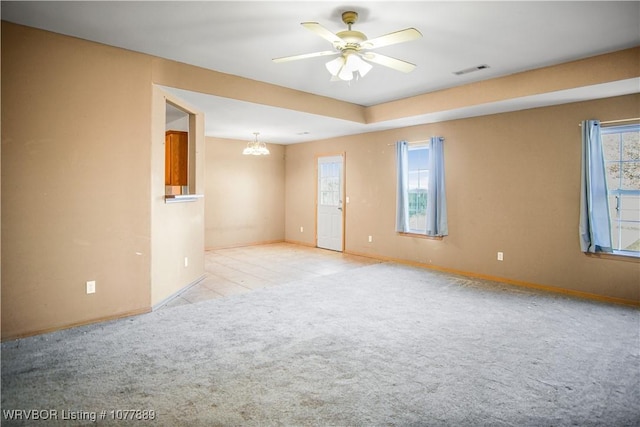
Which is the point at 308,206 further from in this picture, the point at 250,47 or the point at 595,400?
the point at 595,400

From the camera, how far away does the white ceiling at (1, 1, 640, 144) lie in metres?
2.90

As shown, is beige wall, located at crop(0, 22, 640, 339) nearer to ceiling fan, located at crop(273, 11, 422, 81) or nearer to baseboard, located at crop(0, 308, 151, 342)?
baseboard, located at crop(0, 308, 151, 342)

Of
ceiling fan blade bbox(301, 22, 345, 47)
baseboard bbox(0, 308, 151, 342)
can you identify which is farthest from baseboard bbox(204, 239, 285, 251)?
ceiling fan blade bbox(301, 22, 345, 47)

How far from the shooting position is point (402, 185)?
21.3ft

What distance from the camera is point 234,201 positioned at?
8266 millimetres

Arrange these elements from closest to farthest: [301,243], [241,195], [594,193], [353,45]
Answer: [353,45]
[594,193]
[241,195]
[301,243]

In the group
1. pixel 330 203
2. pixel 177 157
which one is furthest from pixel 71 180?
pixel 330 203

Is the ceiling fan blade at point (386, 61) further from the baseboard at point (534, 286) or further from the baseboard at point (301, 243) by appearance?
the baseboard at point (301, 243)

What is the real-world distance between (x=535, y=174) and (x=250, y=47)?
4.05 m

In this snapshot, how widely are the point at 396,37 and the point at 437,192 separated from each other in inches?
142

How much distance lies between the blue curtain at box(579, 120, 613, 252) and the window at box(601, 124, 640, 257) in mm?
156

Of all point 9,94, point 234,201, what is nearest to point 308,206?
point 234,201

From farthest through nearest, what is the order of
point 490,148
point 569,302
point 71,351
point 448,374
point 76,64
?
point 490,148, point 569,302, point 76,64, point 71,351, point 448,374

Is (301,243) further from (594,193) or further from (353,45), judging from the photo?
(353,45)
